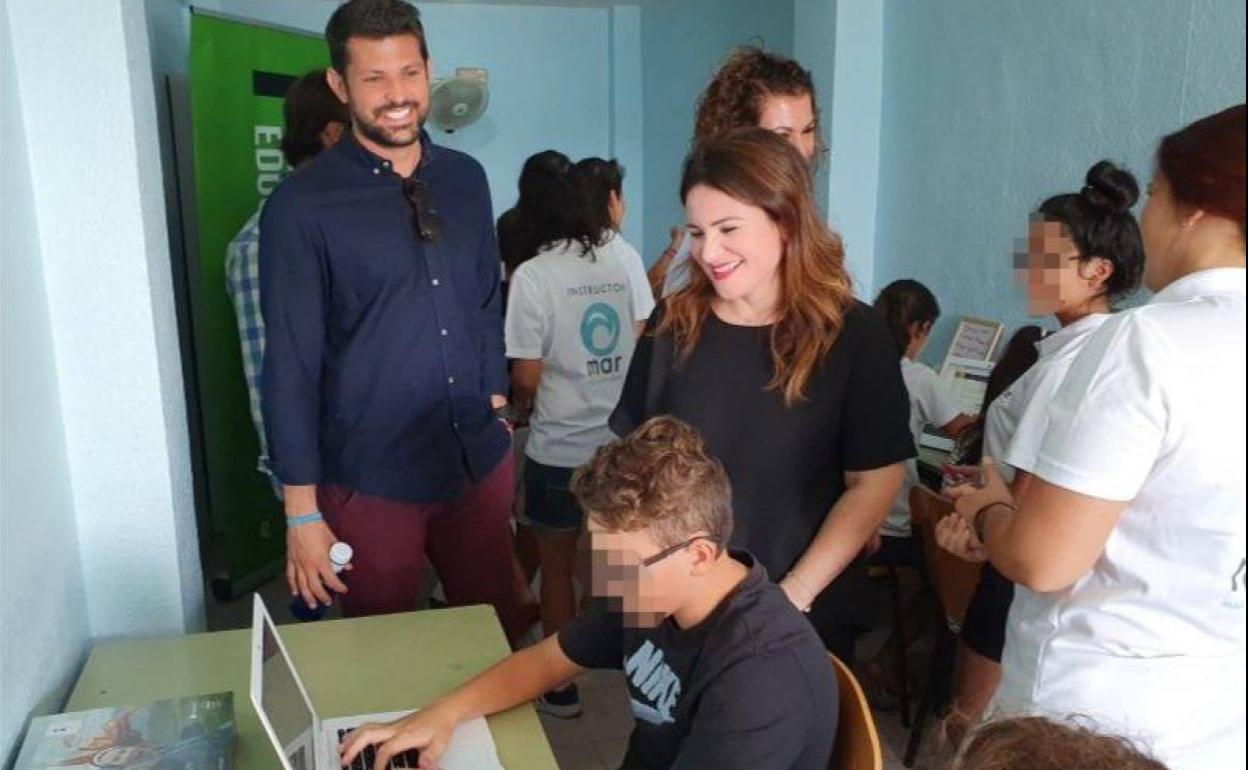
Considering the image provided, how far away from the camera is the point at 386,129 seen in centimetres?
164

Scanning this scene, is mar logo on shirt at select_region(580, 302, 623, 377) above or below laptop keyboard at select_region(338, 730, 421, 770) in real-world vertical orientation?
above

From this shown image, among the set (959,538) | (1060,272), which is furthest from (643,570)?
(1060,272)

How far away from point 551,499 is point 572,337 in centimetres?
43

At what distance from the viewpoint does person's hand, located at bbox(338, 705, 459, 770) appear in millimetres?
1226

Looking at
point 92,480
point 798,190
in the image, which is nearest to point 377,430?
point 92,480

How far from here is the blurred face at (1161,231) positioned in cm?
63

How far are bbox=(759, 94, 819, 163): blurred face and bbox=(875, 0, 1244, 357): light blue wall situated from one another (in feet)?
2.78

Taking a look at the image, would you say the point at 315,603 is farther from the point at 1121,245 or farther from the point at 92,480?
the point at 1121,245

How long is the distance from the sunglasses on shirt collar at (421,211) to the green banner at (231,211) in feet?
5.03

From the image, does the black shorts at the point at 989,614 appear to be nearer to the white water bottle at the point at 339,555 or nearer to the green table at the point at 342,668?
the green table at the point at 342,668

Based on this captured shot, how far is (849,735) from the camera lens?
1166 millimetres

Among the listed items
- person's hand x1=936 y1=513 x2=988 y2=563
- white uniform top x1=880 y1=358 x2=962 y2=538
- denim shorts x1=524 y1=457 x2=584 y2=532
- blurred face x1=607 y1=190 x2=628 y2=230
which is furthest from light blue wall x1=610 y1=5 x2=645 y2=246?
person's hand x1=936 y1=513 x2=988 y2=563

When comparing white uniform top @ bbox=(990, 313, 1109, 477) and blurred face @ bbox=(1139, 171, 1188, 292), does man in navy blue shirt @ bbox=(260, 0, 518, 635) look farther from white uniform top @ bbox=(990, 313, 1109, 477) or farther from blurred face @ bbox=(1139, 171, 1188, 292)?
blurred face @ bbox=(1139, 171, 1188, 292)

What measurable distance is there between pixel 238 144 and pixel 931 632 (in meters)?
2.54
